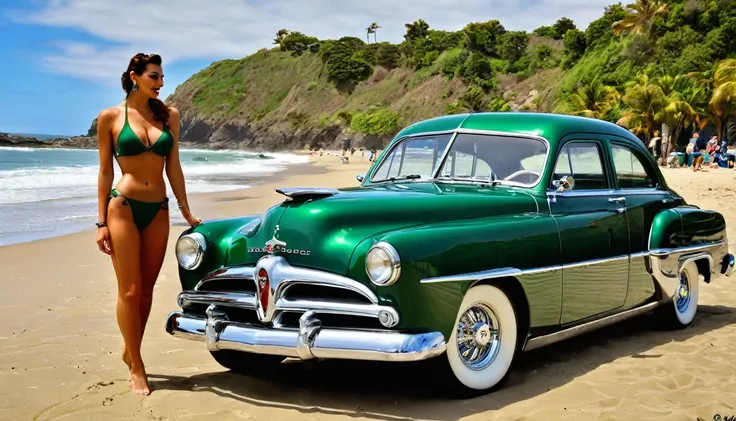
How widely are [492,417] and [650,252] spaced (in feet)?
7.98

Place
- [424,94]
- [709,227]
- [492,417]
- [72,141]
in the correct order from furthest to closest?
[72,141] → [424,94] → [709,227] → [492,417]

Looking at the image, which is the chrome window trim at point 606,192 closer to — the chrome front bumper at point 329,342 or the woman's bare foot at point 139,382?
the chrome front bumper at point 329,342

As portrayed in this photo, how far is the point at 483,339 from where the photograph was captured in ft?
13.7

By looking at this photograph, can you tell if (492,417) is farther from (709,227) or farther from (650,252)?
(709,227)

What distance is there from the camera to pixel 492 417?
151 inches

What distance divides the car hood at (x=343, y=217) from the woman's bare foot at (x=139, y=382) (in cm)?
83

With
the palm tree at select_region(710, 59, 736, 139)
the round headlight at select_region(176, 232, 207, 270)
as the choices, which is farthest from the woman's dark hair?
the palm tree at select_region(710, 59, 736, 139)

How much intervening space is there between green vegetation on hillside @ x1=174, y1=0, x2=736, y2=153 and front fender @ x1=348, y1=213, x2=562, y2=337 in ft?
116

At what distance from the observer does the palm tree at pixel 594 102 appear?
4862 cm

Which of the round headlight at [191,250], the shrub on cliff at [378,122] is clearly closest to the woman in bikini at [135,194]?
the round headlight at [191,250]

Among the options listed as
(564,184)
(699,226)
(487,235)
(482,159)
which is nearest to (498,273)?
(487,235)

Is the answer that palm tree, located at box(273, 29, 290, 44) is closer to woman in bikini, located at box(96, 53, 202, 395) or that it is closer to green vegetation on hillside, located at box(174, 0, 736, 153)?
green vegetation on hillside, located at box(174, 0, 736, 153)

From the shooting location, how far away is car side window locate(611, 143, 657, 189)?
5.74 metres

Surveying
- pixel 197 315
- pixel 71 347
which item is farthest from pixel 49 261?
pixel 197 315
